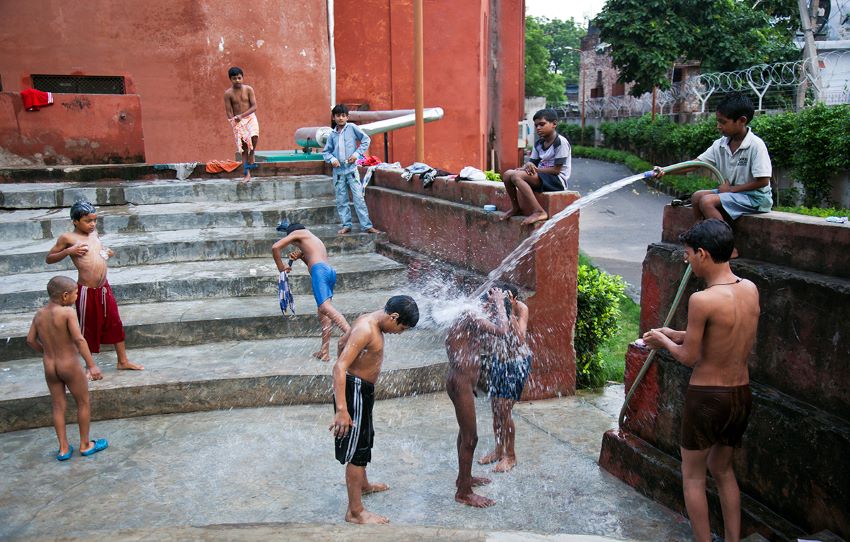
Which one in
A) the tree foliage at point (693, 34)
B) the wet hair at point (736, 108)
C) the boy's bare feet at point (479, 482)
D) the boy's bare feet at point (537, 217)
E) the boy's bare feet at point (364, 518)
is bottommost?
the boy's bare feet at point (479, 482)

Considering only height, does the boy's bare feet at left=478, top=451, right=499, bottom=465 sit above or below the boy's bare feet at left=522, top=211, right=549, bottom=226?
below

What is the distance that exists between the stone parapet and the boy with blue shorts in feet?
5.49

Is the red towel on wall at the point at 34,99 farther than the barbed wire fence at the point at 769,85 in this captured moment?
No

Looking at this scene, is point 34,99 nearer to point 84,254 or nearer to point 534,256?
point 84,254

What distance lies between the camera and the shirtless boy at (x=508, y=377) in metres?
4.57

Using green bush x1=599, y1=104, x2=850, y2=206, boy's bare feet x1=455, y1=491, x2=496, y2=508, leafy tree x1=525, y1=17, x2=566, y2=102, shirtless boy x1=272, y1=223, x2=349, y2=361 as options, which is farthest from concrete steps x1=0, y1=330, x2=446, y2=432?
leafy tree x1=525, y1=17, x2=566, y2=102

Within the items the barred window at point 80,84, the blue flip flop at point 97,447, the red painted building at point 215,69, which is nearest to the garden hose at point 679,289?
the blue flip flop at point 97,447

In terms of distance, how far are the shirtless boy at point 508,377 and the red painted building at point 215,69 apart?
8.49 meters

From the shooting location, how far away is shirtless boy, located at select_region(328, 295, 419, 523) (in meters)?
3.81

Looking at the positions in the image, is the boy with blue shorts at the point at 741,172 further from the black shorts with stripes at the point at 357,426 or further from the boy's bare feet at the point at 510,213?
the black shorts with stripes at the point at 357,426

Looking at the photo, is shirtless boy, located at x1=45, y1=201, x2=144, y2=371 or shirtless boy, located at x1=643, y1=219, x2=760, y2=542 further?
shirtless boy, located at x1=45, y1=201, x2=144, y2=371


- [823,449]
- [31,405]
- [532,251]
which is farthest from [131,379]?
[823,449]

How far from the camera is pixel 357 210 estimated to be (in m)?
8.66

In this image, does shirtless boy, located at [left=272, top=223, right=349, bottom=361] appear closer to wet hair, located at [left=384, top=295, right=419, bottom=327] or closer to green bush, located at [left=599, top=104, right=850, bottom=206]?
wet hair, located at [left=384, top=295, right=419, bottom=327]
